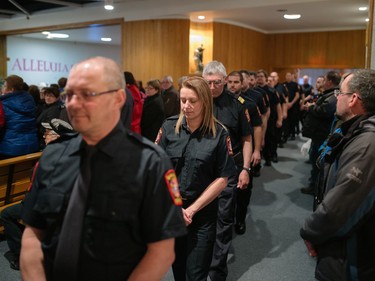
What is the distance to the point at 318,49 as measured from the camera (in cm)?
1150

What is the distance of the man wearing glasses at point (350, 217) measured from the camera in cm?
166

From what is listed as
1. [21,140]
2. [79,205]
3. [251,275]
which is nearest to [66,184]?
[79,205]

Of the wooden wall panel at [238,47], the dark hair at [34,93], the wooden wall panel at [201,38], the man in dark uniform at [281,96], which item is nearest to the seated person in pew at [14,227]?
the dark hair at [34,93]

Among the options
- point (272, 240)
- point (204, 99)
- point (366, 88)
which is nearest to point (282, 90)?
point (272, 240)

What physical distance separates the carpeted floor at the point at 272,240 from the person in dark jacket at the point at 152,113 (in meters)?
1.71

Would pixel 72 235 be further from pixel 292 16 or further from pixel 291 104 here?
pixel 292 16

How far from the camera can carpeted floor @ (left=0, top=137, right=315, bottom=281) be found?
3.18 m

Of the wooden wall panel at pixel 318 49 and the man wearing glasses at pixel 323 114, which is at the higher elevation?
the wooden wall panel at pixel 318 49

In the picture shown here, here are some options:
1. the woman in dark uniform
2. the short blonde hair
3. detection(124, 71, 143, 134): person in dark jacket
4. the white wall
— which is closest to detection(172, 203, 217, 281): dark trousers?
the woman in dark uniform

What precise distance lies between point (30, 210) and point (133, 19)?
8.18m

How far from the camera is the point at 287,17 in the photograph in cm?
918

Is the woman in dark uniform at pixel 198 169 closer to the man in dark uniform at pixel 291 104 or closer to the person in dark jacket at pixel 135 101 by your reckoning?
the person in dark jacket at pixel 135 101

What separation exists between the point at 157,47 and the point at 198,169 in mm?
7112

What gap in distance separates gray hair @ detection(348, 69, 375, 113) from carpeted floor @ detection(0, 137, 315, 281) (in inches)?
69.4
